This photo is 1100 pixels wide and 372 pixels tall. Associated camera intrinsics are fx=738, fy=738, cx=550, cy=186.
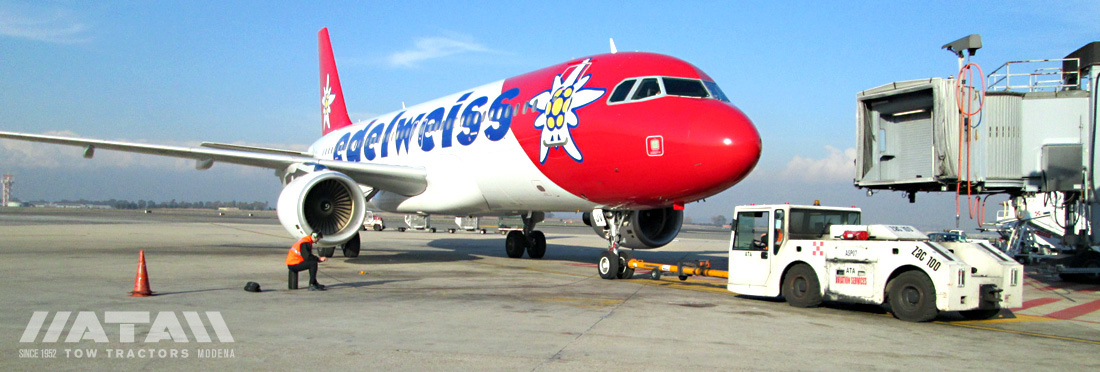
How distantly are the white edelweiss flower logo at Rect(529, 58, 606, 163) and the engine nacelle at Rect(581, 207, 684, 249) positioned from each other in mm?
2122

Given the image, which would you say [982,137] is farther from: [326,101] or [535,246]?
[326,101]

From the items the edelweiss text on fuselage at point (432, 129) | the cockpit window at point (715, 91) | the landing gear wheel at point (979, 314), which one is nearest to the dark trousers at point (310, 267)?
the edelweiss text on fuselage at point (432, 129)

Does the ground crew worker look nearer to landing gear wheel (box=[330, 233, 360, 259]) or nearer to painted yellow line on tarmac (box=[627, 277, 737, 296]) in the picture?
painted yellow line on tarmac (box=[627, 277, 737, 296])

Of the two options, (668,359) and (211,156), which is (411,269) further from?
(668,359)

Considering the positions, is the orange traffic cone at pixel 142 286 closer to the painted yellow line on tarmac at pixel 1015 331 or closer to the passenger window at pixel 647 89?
the passenger window at pixel 647 89

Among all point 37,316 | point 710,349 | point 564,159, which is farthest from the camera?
point 564,159

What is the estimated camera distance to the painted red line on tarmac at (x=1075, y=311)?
10.4m

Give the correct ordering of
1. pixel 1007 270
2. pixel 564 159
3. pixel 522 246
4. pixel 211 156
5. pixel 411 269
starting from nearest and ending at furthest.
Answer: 1. pixel 1007 270
2. pixel 564 159
3. pixel 411 269
4. pixel 211 156
5. pixel 522 246

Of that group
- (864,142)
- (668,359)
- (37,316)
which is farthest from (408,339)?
(864,142)

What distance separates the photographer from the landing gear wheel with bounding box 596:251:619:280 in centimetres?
1334

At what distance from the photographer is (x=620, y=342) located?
697cm

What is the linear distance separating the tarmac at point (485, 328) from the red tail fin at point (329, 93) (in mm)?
13405

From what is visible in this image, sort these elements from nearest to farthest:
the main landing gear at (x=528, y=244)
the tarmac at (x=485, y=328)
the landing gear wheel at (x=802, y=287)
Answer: the tarmac at (x=485, y=328)
the landing gear wheel at (x=802, y=287)
the main landing gear at (x=528, y=244)

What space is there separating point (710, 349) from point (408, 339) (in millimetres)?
2779
